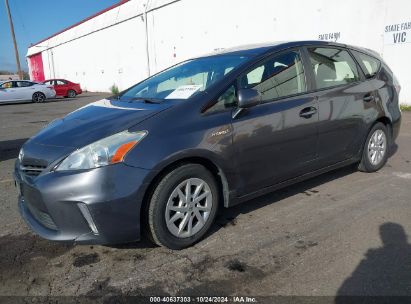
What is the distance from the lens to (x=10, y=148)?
789 centimetres

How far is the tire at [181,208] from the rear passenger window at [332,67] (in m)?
1.76

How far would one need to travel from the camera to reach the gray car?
9.41ft

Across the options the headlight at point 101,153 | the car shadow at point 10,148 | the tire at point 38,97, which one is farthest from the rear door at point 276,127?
the tire at point 38,97

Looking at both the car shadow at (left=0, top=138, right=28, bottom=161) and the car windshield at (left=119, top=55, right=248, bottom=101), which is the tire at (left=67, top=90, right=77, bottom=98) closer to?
the car shadow at (left=0, top=138, right=28, bottom=161)

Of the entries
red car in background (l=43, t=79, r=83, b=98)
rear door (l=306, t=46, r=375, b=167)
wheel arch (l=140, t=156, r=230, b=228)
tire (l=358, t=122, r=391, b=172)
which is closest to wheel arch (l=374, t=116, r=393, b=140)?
tire (l=358, t=122, r=391, b=172)

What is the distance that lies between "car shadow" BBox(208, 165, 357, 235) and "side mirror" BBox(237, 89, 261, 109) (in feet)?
3.74

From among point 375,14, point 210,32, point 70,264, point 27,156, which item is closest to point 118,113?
point 27,156

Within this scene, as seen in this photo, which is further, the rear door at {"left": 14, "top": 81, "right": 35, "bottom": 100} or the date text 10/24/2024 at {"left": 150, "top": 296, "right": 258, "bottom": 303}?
the rear door at {"left": 14, "top": 81, "right": 35, "bottom": 100}

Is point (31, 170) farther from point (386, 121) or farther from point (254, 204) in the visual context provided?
point (386, 121)

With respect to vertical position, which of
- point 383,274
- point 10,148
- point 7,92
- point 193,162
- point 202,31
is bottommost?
point 383,274

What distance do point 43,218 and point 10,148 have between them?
5522 mm

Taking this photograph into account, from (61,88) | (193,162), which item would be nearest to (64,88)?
(61,88)

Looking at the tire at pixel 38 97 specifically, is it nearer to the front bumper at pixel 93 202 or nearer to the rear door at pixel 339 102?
the rear door at pixel 339 102

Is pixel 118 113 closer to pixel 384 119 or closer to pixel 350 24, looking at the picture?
pixel 384 119
